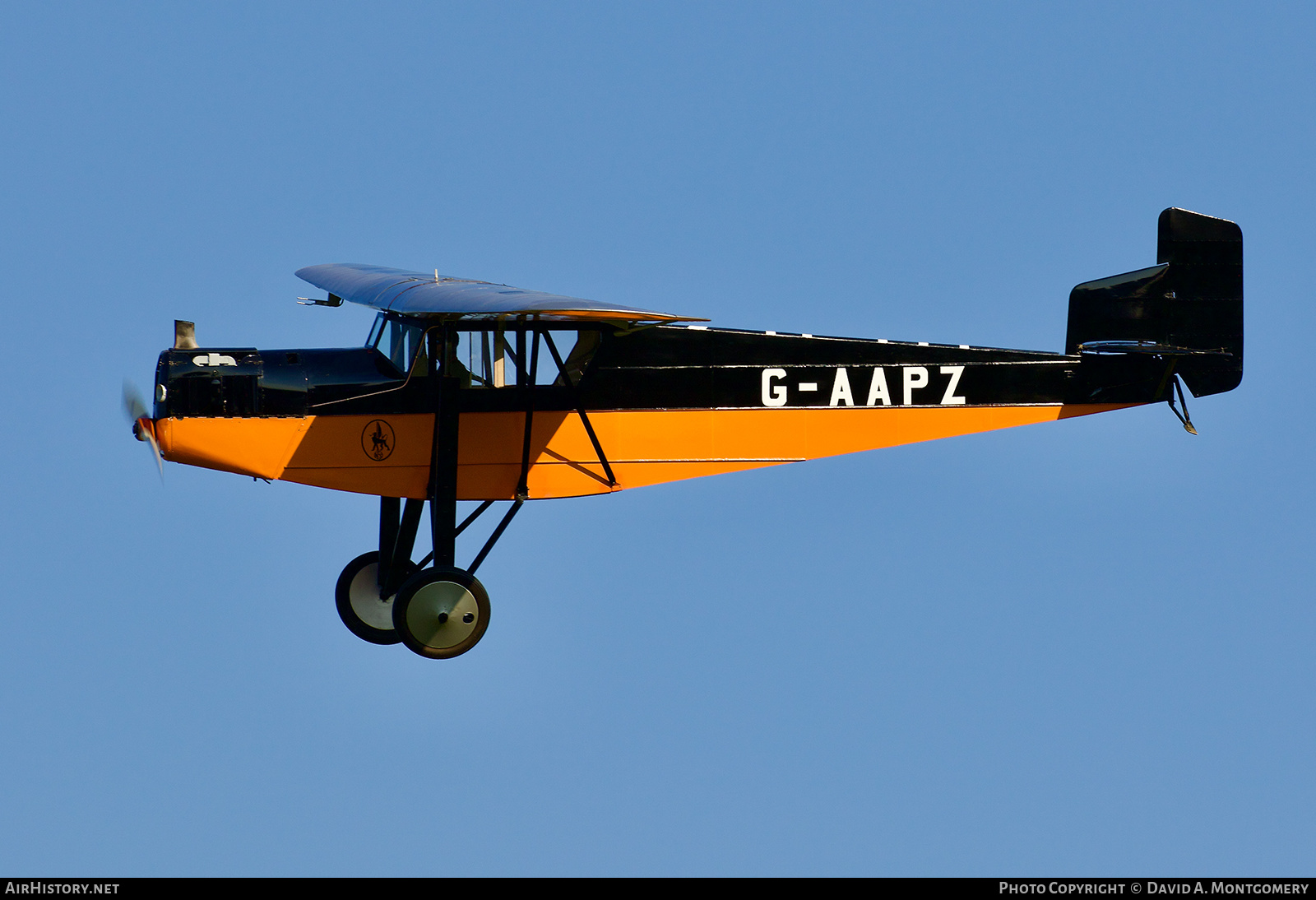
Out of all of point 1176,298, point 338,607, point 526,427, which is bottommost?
point 338,607

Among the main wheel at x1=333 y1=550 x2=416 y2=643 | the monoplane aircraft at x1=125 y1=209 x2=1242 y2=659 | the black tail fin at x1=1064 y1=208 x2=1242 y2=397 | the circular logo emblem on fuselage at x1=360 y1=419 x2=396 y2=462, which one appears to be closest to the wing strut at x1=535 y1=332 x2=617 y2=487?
the monoplane aircraft at x1=125 y1=209 x2=1242 y2=659

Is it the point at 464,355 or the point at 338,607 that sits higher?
the point at 464,355

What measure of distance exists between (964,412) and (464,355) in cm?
471

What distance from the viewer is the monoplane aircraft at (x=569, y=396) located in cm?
1841

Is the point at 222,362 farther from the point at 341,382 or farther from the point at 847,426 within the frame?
the point at 847,426

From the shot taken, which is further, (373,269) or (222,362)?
(373,269)

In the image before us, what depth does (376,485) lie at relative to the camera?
1884cm

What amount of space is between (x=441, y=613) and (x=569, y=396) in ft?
Answer: 7.48

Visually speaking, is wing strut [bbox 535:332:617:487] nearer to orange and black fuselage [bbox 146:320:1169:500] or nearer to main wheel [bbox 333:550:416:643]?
orange and black fuselage [bbox 146:320:1169:500]

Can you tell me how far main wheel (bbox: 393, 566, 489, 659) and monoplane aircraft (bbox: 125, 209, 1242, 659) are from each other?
0.02m

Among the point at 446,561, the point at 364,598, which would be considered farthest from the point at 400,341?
the point at 364,598
